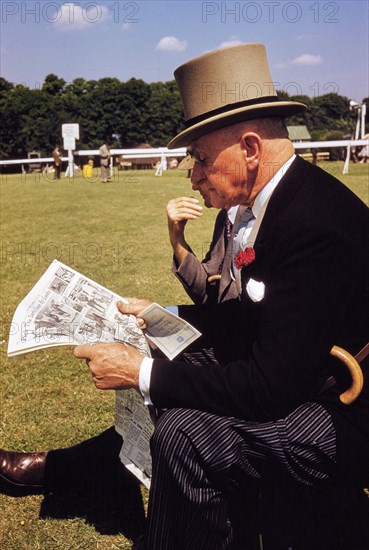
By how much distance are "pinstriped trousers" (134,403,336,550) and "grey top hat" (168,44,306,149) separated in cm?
118

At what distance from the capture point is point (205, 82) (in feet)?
8.19

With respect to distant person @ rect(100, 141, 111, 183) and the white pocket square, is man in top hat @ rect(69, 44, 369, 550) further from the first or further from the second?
distant person @ rect(100, 141, 111, 183)

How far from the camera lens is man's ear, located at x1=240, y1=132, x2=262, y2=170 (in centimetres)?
222

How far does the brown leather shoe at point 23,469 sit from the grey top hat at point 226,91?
5.99ft

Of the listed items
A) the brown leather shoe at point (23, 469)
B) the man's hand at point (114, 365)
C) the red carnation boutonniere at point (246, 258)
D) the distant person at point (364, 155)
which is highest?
the distant person at point (364, 155)

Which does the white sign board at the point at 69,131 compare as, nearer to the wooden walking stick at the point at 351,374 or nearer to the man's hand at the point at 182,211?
the man's hand at the point at 182,211

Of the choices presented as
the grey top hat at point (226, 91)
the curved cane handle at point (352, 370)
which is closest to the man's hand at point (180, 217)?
the grey top hat at point (226, 91)

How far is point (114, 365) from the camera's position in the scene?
221 cm

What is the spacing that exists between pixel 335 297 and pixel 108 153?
1094 inches

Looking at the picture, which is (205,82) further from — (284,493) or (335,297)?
(284,493)

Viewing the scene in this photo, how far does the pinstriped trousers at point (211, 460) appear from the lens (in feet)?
6.69

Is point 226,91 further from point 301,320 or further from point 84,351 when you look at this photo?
point 84,351

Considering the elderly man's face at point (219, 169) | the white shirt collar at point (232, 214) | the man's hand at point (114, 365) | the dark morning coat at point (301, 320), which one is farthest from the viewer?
the white shirt collar at point (232, 214)

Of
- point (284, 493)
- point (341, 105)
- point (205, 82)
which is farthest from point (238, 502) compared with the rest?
point (341, 105)
